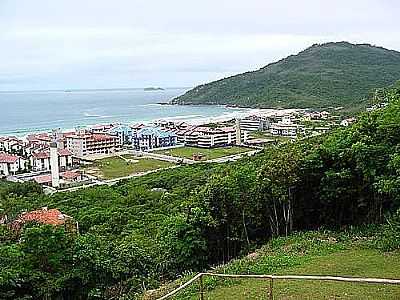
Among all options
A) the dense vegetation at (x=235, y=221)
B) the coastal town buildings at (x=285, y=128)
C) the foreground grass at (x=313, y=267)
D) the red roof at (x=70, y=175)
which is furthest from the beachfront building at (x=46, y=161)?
the foreground grass at (x=313, y=267)

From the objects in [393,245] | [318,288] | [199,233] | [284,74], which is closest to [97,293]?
[199,233]

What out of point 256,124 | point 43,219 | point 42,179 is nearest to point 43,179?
point 42,179

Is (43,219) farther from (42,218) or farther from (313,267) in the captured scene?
(313,267)

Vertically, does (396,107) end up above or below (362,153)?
above

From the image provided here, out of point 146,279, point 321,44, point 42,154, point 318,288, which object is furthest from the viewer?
point 321,44

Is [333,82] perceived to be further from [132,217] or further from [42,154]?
[132,217]

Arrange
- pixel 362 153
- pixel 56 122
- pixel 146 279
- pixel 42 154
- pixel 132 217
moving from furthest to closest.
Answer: pixel 56 122, pixel 42 154, pixel 132 217, pixel 362 153, pixel 146 279

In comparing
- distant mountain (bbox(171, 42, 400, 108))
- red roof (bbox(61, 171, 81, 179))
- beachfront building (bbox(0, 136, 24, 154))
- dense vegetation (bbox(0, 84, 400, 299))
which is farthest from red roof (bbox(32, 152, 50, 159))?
distant mountain (bbox(171, 42, 400, 108))

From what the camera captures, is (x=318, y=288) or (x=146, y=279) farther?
(x=146, y=279)
